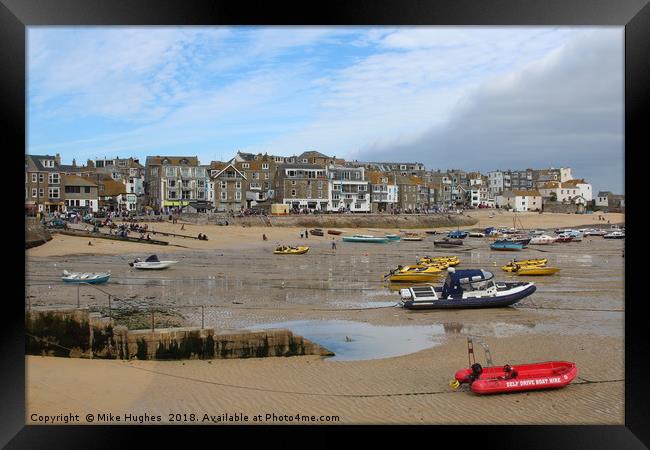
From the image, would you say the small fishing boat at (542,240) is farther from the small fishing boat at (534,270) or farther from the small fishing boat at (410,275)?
the small fishing boat at (410,275)

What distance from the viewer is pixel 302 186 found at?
55.7 m

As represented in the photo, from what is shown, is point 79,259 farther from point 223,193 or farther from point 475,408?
point 223,193

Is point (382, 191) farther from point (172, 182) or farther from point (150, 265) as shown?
point (150, 265)

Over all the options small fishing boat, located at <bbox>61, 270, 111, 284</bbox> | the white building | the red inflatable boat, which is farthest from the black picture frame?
the white building

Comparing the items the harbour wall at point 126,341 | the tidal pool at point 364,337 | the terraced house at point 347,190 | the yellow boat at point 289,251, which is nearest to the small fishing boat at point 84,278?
the tidal pool at point 364,337

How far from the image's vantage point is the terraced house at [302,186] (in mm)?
54688

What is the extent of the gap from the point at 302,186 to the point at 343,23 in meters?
48.9

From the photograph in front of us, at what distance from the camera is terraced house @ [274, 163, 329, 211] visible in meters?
54.7

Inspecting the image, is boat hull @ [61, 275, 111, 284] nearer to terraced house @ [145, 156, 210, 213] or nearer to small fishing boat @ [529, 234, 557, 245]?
terraced house @ [145, 156, 210, 213]

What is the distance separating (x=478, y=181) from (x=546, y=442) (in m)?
78.3

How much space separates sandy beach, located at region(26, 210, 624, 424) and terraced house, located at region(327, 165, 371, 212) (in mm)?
29701

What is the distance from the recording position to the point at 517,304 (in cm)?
1738

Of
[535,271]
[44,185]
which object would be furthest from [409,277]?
[44,185]
